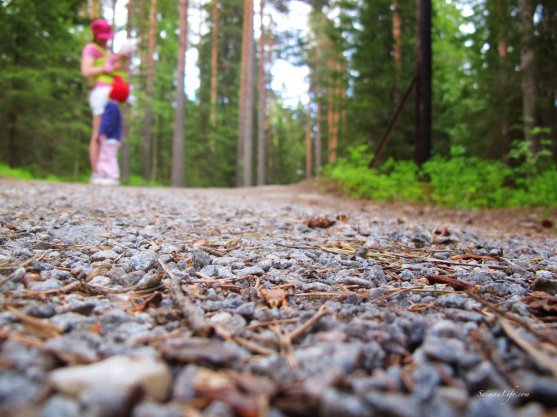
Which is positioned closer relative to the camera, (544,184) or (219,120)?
(544,184)

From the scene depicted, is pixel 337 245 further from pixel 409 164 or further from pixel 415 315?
pixel 409 164

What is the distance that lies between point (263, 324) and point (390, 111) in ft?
30.2

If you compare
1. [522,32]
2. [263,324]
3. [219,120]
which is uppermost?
[219,120]

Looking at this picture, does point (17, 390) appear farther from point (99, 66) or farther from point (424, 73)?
point (424, 73)

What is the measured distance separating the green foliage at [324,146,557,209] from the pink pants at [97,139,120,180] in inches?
185

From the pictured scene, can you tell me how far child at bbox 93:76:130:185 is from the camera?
22.9ft

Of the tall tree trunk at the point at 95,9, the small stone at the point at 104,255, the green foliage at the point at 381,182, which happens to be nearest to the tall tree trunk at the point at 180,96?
the tall tree trunk at the point at 95,9

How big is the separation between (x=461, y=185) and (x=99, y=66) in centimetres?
650

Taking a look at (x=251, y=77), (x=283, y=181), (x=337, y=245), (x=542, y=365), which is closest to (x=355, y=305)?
(x=542, y=365)

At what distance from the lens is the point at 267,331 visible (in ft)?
3.47

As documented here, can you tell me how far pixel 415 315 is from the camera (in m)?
1.16

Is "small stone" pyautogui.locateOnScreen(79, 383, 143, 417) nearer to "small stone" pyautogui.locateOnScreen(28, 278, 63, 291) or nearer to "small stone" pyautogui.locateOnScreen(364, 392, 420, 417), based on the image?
"small stone" pyautogui.locateOnScreen(364, 392, 420, 417)

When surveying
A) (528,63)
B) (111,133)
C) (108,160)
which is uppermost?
(528,63)

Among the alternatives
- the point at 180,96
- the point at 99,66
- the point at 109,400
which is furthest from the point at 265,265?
the point at 180,96
